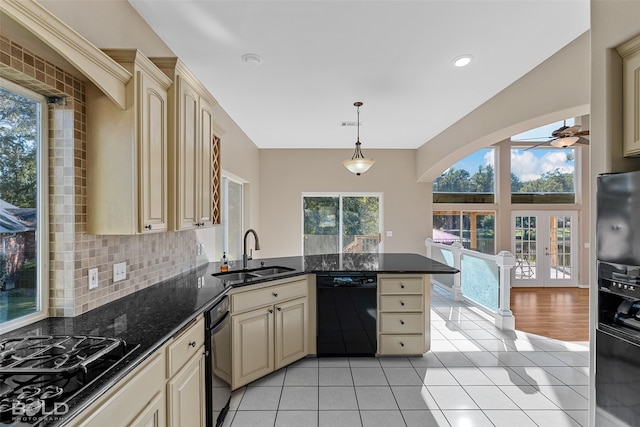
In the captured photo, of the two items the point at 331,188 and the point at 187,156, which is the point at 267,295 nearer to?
the point at 187,156

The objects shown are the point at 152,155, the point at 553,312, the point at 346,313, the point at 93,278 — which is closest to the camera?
the point at 93,278

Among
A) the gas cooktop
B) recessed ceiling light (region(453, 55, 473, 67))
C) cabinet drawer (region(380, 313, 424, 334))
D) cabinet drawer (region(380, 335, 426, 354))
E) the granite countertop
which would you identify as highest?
recessed ceiling light (region(453, 55, 473, 67))

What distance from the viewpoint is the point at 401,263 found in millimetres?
3213

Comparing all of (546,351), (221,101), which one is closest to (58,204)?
(221,101)

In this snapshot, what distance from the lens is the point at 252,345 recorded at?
7.64 ft

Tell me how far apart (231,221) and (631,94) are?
4.43 metres

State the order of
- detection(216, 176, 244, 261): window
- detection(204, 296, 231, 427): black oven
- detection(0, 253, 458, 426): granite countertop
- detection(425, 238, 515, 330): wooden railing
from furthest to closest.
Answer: detection(216, 176, 244, 261): window
detection(425, 238, 515, 330): wooden railing
detection(204, 296, 231, 427): black oven
detection(0, 253, 458, 426): granite countertop

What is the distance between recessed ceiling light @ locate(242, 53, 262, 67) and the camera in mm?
2525

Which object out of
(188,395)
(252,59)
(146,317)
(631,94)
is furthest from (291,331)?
(631,94)

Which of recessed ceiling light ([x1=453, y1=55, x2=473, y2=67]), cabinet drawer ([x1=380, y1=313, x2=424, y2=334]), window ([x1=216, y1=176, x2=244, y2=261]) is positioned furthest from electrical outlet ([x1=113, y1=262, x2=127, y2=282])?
recessed ceiling light ([x1=453, y1=55, x2=473, y2=67])

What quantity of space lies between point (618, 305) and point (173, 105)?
2.67m

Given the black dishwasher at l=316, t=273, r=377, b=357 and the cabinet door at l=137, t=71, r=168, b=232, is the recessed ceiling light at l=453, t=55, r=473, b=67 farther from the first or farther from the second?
the cabinet door at l=137, t=71, r=168, b=232

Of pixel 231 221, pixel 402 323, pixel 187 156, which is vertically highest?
pixel 187 156

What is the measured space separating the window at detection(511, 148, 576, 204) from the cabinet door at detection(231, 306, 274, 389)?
20.8 ft
